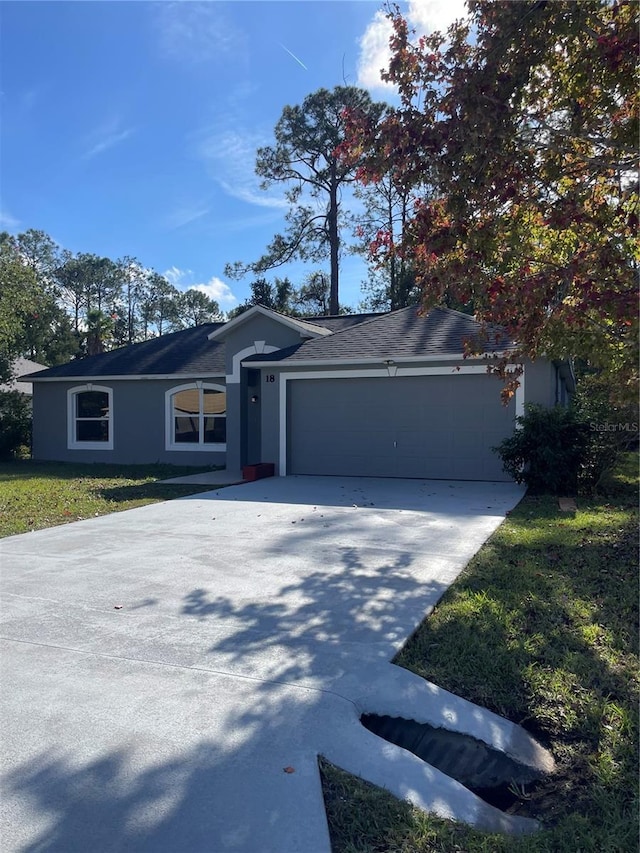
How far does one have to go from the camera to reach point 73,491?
12164mm

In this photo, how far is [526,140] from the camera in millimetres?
5699

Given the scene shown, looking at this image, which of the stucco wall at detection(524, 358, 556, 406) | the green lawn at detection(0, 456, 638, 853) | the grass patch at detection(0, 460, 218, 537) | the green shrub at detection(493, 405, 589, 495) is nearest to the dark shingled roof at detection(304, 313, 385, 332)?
the grass patch at detection(0, 460, 218, 537)

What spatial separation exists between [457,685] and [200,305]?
59645mm

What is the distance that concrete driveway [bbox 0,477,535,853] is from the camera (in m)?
2.55

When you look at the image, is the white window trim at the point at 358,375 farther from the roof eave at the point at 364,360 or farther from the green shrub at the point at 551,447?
the green shrub at the point at 551,447

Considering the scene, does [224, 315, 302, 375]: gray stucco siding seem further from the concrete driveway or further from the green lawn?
the concrete driveway

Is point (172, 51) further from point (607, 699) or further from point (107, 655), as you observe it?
point (607, 699)

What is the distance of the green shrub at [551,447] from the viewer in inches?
421

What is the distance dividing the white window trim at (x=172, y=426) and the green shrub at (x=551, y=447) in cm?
859

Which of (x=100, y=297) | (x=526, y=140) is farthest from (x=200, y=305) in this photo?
(x=526, y=140)

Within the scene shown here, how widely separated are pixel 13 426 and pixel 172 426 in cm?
642

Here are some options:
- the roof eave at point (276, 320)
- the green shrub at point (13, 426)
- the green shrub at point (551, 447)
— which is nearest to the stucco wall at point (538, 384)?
the green shrub at point (551, 447)

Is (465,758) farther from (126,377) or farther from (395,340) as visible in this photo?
(126,377)

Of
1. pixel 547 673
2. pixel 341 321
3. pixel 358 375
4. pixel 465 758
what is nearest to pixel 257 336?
pixel 341 321
